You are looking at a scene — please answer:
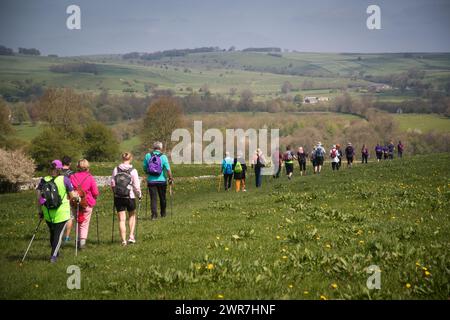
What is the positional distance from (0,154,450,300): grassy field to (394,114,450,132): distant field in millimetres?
110599

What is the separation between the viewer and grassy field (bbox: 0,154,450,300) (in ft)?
28.4

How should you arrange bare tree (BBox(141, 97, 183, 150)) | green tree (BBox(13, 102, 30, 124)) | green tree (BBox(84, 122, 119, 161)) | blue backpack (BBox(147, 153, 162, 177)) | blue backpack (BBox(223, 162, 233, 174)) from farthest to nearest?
green tree (BBox(13, 102, 30, 124)) < bare tree (BBox(141, 97, 183, 150)) < green tree (BBox(84, 122, 119, 161)) < blue backpack (BBox(223, 162, 233, 174)) < blue backpack (BBox(147, 153, 162, 177))

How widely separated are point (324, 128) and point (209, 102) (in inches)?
2645

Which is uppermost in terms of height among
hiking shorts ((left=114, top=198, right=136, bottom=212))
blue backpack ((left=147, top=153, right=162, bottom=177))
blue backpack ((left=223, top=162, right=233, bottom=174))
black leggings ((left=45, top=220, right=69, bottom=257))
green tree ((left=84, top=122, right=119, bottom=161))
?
blue backpack ((left=147, top=153, right=162, bottom=177))

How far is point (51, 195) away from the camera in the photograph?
1313 cm

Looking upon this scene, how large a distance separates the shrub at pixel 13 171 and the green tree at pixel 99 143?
36.9 meters

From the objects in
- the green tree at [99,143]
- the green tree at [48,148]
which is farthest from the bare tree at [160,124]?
the green tree at [48,148]

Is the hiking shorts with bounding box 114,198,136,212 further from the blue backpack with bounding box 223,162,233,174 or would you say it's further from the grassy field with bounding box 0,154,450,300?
the blue backpack with bounding box 223,162,233,174

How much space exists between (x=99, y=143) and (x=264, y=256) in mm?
87780

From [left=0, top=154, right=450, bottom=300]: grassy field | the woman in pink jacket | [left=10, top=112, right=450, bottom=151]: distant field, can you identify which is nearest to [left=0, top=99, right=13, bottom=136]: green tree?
[left=10, top=112, right=450, bottom=151]: distant field

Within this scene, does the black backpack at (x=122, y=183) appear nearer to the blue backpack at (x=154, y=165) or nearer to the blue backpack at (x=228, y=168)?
the blue backpack at (x=154, y=165)

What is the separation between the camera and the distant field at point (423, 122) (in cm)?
12079

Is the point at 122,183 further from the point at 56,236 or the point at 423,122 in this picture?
the point at 423,122
